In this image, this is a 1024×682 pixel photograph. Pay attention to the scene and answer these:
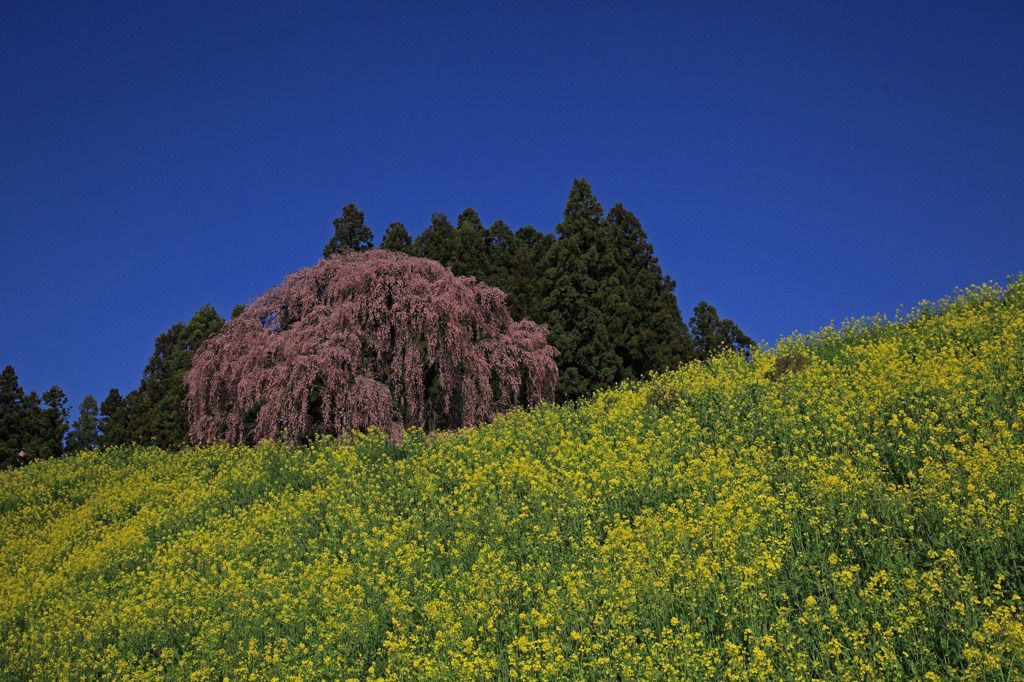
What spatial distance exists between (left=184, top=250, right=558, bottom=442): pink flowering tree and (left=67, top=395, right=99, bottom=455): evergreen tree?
3346 centimetres

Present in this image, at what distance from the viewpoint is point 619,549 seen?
714 cm

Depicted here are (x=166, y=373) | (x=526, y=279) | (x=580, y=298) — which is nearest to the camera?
(x=580, y=298)

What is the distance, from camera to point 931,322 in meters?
14.5

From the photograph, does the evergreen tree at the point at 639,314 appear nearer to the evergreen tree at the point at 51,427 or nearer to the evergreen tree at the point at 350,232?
the evergreen tree at the point at 350,232

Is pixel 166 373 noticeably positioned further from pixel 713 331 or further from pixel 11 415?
pixel 713 331

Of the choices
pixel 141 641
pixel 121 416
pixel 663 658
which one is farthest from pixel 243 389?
pixel 121 416

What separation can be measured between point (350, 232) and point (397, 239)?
314cm

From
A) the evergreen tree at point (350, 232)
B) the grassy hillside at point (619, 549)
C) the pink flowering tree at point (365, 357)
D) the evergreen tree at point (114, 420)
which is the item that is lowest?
the grassy hillside at point (619, 549)

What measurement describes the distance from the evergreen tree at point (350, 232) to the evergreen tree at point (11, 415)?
2332cm

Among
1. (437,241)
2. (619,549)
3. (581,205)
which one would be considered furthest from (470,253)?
(619,549)

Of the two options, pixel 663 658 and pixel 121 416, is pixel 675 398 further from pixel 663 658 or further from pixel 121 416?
pixel 121 416

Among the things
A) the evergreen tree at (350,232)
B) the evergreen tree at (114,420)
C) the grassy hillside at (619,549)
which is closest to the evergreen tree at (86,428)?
the evergreen tree at (114,420)

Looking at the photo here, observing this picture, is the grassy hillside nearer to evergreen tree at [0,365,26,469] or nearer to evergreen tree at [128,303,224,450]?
evergreen tree at [128,303,224,450]

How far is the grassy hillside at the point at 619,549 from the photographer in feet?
18.6
